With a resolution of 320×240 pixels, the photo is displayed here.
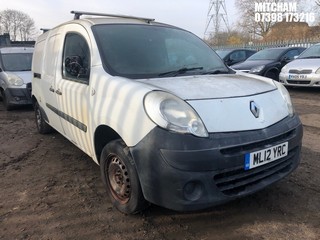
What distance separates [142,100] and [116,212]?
44.4 inches

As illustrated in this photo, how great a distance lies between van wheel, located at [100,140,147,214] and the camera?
2.78 meters

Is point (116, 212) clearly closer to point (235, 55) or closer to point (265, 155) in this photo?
point (265, 155)

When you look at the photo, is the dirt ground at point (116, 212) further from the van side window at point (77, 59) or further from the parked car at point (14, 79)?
the parked car at point (14, 79)

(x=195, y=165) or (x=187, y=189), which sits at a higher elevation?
(x=195, y=165)

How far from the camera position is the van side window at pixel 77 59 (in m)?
3.53

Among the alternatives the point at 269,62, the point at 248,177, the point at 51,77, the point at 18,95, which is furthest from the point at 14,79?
the point at 248,177

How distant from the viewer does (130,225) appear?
290 cm

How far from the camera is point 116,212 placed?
313 cm

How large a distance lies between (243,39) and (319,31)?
455 inches

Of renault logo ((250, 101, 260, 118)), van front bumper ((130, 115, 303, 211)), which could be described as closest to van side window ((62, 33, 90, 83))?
van front bumper ((130, 115, 303, 211))

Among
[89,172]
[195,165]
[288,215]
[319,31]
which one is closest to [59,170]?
[89,172]

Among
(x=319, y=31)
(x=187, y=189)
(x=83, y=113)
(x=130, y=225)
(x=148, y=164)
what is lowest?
(x=130, y=225)

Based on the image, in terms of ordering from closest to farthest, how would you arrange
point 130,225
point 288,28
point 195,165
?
point 195,165
point 130,225
point 288,28

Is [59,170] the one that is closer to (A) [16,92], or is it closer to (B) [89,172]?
(B) [89,172]
